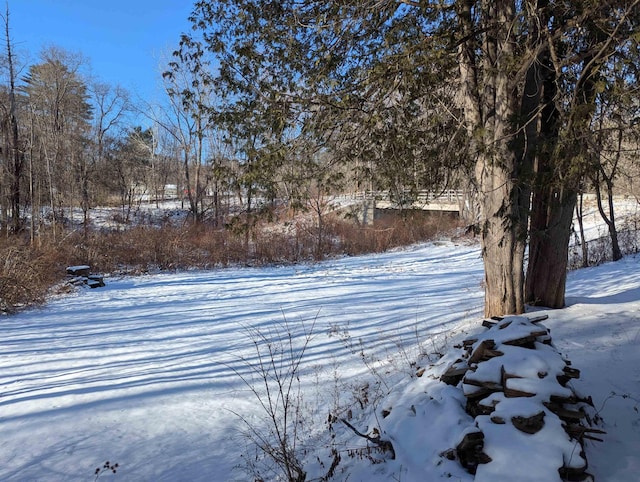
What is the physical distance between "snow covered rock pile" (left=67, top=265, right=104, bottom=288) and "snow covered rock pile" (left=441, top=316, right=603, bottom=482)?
12.3 metres

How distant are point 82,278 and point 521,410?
13317 mm

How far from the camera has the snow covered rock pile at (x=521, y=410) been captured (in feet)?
7.59

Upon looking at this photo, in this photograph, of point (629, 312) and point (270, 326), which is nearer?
point (629, 312)

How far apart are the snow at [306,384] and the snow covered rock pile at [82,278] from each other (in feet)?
6.97

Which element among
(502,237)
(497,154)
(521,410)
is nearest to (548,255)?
(502,237)

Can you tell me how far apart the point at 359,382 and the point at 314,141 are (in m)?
3.33

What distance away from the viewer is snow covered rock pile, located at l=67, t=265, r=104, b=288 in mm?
12359

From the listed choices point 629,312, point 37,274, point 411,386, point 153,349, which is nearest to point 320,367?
point 411,386

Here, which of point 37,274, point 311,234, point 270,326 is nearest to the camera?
point 270,326

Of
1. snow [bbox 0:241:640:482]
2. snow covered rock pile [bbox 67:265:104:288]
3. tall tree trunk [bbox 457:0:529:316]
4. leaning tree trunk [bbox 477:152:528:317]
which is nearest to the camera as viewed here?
snow [bbox 0:241:640:482]

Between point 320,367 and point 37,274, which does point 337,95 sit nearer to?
point 320,367

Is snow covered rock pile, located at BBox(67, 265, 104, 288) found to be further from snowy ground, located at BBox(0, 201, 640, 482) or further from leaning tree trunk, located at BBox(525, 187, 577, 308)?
leaning tree trunk, located at BBox(525, 187, 577, 308)

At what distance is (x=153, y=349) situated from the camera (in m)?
6.82

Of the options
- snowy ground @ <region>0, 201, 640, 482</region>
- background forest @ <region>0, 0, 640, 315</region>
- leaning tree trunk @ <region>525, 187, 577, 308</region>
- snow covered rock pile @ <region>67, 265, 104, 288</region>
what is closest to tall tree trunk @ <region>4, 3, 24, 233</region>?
snow covered rock pile @ <region>67, 265, 104, 288</region>
